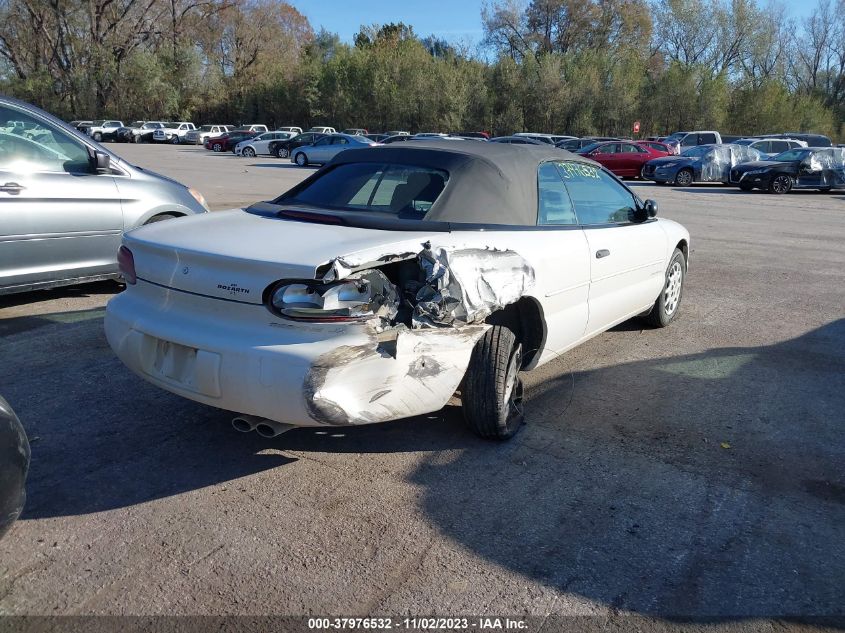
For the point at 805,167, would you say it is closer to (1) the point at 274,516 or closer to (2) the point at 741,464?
(2) the point at 741,464

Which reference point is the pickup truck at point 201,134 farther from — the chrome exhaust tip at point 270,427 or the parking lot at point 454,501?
the chrome exhaust tip at point 270,427

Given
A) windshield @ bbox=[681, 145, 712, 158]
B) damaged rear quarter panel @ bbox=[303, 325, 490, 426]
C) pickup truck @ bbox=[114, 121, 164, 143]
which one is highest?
pickup truck @ bbox=[114, 121, 164, 143]

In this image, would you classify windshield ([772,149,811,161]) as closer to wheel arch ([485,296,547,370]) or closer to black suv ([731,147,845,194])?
black suv ([731,147,845,194])

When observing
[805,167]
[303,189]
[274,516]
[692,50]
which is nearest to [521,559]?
[274,516]

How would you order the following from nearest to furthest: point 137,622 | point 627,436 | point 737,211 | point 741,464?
point 137,622, point 741,464, point 627,436, point 737,211

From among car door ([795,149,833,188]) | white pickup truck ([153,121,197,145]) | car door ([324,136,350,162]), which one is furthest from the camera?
white pickup truck ([153,121,197,145])

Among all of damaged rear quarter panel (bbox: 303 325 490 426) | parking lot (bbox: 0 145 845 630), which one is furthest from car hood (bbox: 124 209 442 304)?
parking lot (bbox: 0 145 845 630)

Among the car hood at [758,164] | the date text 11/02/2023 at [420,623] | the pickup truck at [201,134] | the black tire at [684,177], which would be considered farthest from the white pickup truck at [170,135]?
the date text 11/02/2023 at [420,623]

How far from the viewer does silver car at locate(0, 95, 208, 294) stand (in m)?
5.87

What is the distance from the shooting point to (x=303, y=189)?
4.71m

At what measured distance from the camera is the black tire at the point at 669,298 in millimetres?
6164

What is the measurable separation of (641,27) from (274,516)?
239 feet

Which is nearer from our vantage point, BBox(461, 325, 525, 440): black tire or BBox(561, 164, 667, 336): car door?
BBox(461, 325, 525, 440): black tire

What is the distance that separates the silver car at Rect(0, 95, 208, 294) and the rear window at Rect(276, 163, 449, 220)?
2.55 m
